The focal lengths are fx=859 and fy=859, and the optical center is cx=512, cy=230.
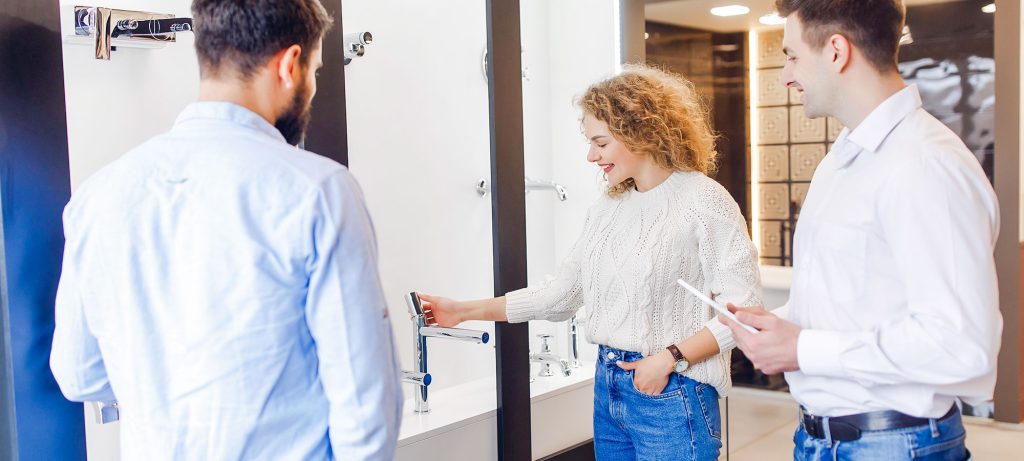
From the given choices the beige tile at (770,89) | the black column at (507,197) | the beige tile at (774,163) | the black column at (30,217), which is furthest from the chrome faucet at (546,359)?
the beige tile at (770,89)

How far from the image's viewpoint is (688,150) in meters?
1.96

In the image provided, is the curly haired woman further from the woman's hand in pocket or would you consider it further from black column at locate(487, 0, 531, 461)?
black column at locate(487, 0, 531, 461)

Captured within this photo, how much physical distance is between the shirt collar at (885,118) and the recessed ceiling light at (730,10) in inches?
121

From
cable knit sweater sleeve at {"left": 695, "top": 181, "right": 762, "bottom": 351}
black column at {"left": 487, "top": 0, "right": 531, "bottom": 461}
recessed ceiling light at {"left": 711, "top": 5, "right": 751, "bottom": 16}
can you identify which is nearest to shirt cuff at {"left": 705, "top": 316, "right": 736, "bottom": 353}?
cable knit sweater sleeve at {"left": 695, "top": 181, "right": 762, "bottom": 351}

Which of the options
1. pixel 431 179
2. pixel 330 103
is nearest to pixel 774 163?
pixel 431 179

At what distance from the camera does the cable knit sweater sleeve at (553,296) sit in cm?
207

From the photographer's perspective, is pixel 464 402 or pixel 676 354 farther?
pixel 464 402

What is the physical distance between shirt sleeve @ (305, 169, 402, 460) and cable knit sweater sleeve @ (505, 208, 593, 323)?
1.01 metres

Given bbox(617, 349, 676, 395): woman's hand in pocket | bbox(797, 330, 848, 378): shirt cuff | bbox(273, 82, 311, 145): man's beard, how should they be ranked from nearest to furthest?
1. bbox(273, 82, 311, 145): man's beard
2. bbox(797, 330, 848, 378): shirt cuff
3. bbox(617, 349, 676, 395): woman's hand in pocket

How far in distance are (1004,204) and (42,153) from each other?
3.77m

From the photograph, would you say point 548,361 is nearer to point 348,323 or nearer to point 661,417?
point 661,417

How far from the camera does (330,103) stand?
1.88m

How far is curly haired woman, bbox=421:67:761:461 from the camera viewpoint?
5.86 ft

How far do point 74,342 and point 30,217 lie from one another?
343 millimetres
